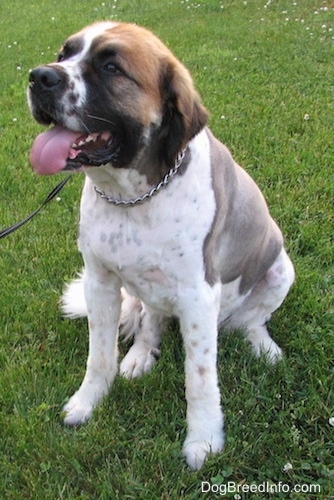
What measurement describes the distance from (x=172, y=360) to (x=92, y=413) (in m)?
0.53

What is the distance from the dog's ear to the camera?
7.82 ft

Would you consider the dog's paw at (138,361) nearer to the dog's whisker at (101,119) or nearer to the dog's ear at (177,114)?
the dog's ear at (177,114)

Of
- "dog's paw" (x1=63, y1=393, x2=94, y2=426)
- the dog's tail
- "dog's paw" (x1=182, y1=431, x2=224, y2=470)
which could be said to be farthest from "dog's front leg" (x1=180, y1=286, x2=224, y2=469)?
the dog's tail

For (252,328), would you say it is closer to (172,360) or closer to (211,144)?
(172,360)

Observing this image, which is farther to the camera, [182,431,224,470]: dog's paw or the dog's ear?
[182,431,224,470]: dog's paw

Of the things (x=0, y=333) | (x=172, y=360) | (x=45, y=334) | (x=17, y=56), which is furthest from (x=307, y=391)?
(x=17, y=56)

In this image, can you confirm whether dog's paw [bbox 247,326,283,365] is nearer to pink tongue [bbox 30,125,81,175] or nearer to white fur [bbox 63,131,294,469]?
white fur [bbox 63,131,294,469]

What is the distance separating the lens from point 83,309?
3387 mm

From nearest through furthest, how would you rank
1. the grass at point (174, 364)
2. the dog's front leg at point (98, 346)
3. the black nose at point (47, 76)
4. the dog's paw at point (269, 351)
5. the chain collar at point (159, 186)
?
the black nose at point (47, 76)
the chain collar at point (159, 186)
the grass at point (174, 364)
the dog's front leg at point (98, 346)
the dog's paw at point (269, 351)

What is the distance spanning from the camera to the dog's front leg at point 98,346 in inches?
111

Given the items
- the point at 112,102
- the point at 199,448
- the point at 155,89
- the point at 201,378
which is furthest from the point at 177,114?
the point at 199,448

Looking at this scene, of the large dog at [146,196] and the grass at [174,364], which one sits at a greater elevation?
the large dog at [146,196]

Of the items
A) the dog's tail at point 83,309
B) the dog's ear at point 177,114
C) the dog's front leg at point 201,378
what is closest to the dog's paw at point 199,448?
the dog's front leg at point 201,378

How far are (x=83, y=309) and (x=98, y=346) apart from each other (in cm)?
50
